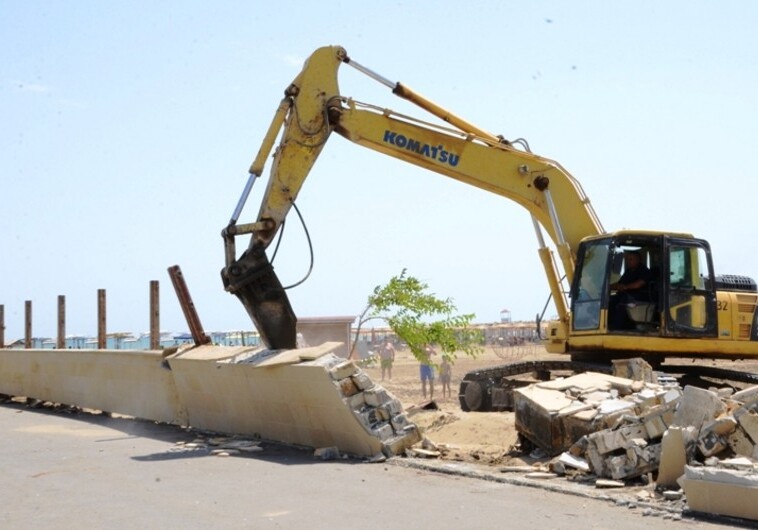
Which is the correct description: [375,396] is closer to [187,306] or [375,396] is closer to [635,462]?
[635,462]

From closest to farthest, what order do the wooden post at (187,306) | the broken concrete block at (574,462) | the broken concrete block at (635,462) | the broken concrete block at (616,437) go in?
the broken concrete block at (635,462)
the broken concrete block at (616,437)
the broken concrete block at (574,462)
the wooden post at (187,306)

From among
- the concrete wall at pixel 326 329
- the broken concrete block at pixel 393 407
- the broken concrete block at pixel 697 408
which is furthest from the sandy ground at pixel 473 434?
the concrete wall at pixel 326 329

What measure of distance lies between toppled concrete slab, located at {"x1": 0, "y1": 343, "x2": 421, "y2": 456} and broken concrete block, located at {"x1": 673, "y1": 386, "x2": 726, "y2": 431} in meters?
3.33

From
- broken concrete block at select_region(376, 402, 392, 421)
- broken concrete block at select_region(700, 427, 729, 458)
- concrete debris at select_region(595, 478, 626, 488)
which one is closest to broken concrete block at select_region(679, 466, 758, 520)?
broken concrete block at select_region(700, 427, 729, 458)

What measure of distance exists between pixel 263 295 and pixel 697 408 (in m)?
6.60

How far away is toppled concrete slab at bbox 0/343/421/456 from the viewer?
459 inches

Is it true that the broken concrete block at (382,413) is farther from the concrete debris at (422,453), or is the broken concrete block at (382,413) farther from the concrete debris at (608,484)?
the concrete debris at (608,484)

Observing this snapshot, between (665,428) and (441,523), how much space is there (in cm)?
283

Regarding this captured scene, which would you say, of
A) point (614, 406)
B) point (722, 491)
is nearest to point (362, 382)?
point (614, 406)

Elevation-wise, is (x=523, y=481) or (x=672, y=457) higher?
(x=672, y=457)

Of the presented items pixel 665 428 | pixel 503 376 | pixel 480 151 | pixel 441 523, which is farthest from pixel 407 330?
pixel 441 523

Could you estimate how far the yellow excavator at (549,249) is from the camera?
14.5m

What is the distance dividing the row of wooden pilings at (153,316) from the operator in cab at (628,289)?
19.5ft

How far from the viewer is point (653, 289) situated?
14.8 meters
